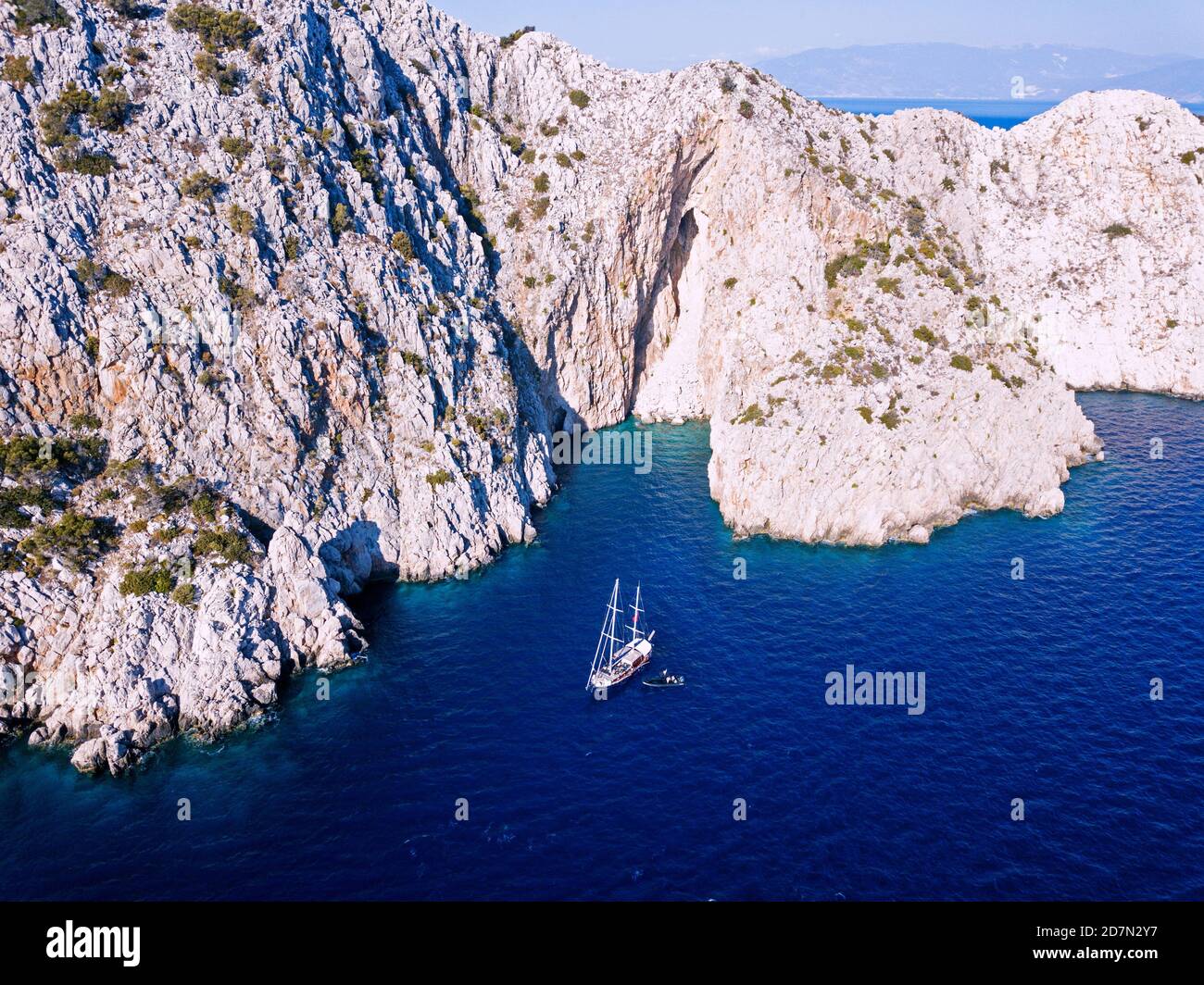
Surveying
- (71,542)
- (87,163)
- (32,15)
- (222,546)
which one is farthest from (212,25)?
(222,546)

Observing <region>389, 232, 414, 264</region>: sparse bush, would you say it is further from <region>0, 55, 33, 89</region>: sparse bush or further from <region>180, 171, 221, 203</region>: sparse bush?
<region>0, 55, 33, 89</region>: sparse bush

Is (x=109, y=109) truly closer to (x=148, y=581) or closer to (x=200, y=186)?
(x=200, y=186)

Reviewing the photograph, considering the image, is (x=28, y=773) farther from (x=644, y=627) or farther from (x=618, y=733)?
(x=644, y=627)

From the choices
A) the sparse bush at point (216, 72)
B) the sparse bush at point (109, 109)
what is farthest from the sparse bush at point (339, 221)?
the sparse bush at point (109, 109)

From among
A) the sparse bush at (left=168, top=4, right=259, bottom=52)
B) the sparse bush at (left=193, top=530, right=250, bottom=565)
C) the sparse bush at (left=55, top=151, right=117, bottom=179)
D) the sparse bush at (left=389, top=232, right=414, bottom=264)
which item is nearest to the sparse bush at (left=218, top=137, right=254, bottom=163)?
the sparse bush at (left=55, top=151, right=117, bottom=179)

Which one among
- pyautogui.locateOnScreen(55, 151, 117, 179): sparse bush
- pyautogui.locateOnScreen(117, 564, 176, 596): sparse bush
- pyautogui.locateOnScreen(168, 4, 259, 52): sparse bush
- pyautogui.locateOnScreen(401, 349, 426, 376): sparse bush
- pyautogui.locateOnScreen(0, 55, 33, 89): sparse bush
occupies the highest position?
pyautogui.locateOnScreen(168, 4, 259, 52): sparse bush

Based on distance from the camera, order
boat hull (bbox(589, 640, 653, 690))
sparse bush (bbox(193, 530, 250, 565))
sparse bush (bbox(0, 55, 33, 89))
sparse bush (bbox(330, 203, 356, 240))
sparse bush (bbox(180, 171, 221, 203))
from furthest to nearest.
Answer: sparse bush (bbox(330, 203, 356, 240)) < sparse bush (bbox(180, 171, 221, 203)) < sparse bush (bbox(0, 55, 33, 89)) < sparse bush (bbox(193, 530, 250, 565)) < boat hull (bbox(589, 640, 653, 690))
